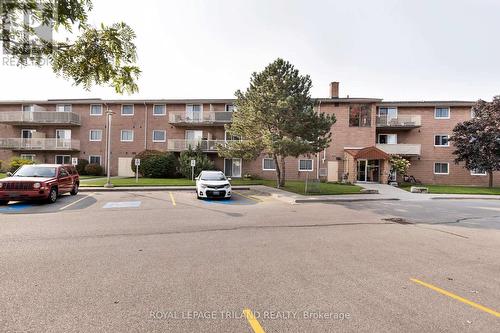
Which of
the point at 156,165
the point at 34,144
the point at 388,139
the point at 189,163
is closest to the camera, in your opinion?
the point at 189,163

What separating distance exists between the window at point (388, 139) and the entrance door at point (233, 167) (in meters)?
15.3

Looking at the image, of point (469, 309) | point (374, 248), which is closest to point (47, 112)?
point (374, 248)

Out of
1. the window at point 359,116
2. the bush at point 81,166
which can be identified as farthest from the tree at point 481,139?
the bush at point 81,166

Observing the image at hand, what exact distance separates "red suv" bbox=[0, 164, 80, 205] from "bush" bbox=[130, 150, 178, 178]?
12393mm

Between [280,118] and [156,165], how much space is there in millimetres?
13912

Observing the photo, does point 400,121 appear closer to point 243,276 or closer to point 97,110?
point 243,276

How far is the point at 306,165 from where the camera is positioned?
30.1m

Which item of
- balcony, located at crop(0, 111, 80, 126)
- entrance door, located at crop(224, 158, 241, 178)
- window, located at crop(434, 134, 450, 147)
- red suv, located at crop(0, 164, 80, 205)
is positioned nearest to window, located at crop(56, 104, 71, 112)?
balcony, located at crop(0, 111, 80, 126)

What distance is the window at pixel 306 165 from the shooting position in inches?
1182

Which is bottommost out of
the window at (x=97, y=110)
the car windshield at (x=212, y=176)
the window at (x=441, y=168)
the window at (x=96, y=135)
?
the car windshield at (x=212, y=176)

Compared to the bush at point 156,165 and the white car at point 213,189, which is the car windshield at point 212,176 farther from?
the bush at point 156,165

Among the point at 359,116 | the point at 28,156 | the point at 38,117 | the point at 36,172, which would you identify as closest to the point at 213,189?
the point at 36,172

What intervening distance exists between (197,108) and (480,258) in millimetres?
28669

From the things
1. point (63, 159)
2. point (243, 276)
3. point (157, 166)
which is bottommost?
point (243, 276)
